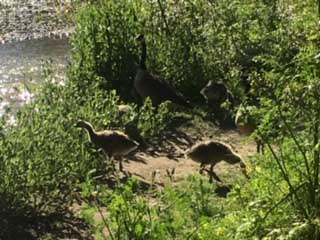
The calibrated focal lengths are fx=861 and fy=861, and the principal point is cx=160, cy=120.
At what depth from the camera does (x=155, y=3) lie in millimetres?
12555

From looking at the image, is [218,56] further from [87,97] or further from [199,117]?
[87,97]

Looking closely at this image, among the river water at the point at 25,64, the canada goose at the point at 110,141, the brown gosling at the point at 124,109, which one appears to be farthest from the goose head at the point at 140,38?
the canada goose at the point at 110,141

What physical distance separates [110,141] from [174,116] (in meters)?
2.11

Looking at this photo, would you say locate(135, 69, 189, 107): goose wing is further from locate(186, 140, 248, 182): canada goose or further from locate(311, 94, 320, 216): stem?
locate(311, 94, 320, 216): stem

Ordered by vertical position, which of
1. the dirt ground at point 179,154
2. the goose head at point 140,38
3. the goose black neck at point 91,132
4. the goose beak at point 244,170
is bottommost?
the goose beak at point 244,170

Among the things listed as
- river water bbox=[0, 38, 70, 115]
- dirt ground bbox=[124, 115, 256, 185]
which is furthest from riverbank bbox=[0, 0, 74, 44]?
dirt ground bbox=[124, 115, 256, 185]

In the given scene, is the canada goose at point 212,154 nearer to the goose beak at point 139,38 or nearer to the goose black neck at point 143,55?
the goose black neck at point 143,55

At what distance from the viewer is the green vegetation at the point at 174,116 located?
5.66 metres

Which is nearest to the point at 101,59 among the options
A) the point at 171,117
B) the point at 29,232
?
the point at 171,117

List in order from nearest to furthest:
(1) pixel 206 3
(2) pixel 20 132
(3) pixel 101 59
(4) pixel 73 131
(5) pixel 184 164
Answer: (2) pixel 20 132
(4) pixel 73 131
(5) pixel 184 164
(3) pixel 101 59
(1) pixel 206 3

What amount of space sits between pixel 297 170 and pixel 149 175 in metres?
3.32

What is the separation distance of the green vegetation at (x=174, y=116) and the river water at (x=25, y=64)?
1138 millimetres

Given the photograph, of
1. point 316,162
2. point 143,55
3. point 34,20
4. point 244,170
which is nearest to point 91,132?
point 244,170

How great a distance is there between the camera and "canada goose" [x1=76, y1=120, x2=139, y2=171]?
8.87 metres
